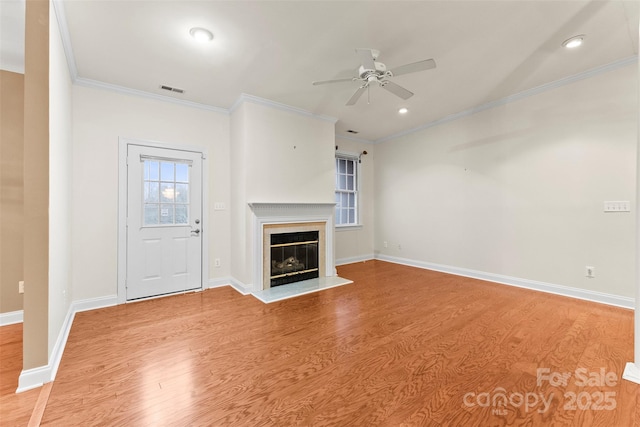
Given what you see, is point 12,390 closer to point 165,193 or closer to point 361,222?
point 165,193

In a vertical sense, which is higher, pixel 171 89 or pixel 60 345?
pixel 171 89

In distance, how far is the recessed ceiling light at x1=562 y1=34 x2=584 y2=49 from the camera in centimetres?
261

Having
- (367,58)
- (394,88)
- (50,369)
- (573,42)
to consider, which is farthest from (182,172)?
(573,42)

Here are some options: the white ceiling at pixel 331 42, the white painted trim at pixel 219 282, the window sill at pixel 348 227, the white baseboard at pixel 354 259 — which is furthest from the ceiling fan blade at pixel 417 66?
the white baseboard at pixel 354 259

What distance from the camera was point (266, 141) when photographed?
3980 mm

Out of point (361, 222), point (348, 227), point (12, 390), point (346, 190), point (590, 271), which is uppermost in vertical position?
point (346, 190)

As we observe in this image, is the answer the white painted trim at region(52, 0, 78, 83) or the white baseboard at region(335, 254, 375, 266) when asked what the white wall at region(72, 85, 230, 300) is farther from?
the white baseboard at region(335, 254, 375, 266)

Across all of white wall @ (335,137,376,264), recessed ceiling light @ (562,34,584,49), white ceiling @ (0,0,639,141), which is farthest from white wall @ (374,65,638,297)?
white wall @ (335,137,376,264)

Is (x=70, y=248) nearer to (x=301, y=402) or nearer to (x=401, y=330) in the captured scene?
(x=301, y=402)

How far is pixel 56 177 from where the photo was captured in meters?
2.18

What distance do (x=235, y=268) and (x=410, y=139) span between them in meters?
4.24

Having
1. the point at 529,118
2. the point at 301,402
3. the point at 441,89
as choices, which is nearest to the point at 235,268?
the point at 301,402

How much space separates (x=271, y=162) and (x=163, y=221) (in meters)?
1.75

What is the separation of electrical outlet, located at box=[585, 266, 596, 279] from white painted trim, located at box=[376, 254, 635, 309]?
0.20 metres
